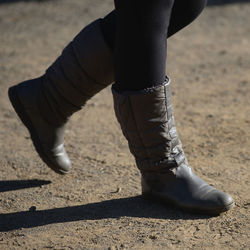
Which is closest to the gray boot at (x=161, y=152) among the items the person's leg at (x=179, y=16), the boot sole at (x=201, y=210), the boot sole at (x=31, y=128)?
the boot sole at (x=201, y=210)

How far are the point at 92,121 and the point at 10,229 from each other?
1.16 m

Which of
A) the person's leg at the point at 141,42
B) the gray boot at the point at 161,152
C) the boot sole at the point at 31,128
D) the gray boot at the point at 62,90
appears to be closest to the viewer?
the person's leg at the point at 141,42

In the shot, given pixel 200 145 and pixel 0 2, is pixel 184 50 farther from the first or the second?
pixel 0 2

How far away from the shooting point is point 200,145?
2.54 metres

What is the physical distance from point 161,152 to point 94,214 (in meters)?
0.30

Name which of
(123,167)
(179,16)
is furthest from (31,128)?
(179,16)

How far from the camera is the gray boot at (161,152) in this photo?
1820mm

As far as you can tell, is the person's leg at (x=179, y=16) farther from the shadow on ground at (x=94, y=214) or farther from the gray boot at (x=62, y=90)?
the shadow on ground at (x=94, y=214)

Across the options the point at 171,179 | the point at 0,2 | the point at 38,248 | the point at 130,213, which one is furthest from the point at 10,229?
the point at 0,2

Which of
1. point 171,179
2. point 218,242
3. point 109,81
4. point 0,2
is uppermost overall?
point 0,2

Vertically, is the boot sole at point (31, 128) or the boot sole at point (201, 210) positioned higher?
the boot sole at point (31, 128)

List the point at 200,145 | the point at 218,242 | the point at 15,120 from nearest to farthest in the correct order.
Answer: the point at 218,242 → the point at 200,145 → the point at 15,120

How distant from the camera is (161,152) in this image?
6.11 feet

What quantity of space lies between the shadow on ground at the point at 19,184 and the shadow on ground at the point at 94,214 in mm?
226
